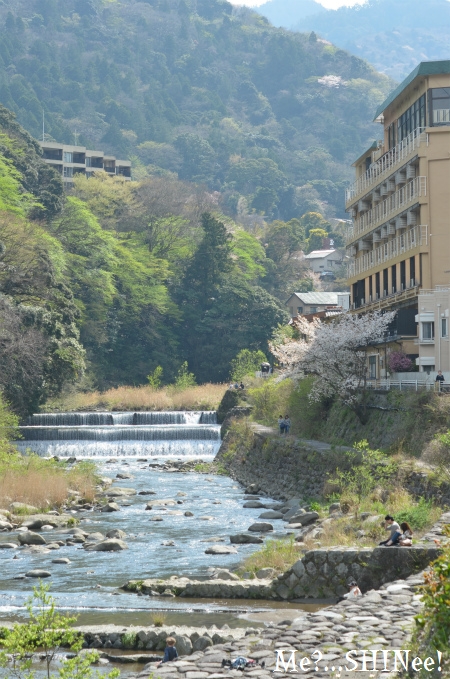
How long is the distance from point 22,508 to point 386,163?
3034cm

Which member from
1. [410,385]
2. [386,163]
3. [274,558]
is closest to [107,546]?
[274,558]

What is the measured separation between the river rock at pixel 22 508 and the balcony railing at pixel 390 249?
73.4 feet

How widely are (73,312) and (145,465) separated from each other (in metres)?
17.2

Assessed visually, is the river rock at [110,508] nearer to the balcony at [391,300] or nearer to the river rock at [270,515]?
the river rock at [270,515]

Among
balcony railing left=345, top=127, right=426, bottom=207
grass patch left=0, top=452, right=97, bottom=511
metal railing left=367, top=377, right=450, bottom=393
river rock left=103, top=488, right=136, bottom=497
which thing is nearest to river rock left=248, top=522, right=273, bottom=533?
grass patch left=0, top=452, right=97, bottom=511

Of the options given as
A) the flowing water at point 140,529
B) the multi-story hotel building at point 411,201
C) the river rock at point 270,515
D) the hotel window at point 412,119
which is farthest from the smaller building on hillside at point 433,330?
the river rock at point 270,515

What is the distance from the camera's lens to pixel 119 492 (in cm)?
3619

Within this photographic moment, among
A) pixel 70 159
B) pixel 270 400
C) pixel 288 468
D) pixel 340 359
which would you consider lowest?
pixel 288 468

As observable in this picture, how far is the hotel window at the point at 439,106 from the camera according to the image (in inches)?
1714

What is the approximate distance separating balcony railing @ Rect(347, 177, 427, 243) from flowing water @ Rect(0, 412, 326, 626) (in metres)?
15.1

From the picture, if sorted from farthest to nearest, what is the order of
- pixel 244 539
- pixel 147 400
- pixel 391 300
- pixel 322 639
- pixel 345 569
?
1. pixel 147 400
2. pixel 391 300
3. pixel 244 539
4. pixel 345 569
5. pixel 322 639

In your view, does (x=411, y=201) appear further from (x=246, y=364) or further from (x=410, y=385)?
(x=246, y=364)

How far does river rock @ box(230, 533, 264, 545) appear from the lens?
2488 centimetres

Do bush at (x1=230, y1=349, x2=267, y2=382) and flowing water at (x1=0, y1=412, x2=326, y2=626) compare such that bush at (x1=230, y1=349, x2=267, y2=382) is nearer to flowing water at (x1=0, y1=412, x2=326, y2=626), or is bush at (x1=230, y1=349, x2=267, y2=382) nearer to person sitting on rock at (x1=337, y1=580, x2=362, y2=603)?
flowing water at (x1=0, y1=412, x2=326, y2=626)
